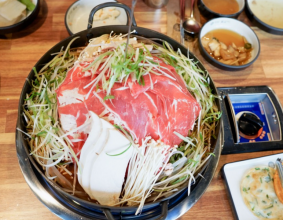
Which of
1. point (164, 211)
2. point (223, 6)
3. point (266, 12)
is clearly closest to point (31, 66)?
point (164, 211)

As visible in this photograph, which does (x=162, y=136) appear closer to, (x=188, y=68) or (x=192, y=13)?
(x=188, y=68)

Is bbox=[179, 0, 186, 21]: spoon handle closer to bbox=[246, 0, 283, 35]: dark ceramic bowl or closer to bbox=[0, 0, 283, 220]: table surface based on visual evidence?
bbox=[0, 0, 283, 220]: table surface

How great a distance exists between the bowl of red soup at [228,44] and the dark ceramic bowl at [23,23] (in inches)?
49.1

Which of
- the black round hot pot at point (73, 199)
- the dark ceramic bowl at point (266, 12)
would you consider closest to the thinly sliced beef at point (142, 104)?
the black round hot pot at point (73, 199)

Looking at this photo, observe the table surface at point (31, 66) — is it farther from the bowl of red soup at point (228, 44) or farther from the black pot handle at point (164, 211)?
the black pot handle at point (164, 211)

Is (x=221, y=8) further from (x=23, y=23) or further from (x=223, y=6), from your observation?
(x=23, y=23)

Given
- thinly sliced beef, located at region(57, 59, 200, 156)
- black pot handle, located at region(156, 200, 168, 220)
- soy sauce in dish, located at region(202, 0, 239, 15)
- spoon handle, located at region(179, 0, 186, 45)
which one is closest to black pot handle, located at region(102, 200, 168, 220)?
black pot handle, located at region(156, 200, 168, 220)

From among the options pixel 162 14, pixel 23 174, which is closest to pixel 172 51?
pixel 162 14

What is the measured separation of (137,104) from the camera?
129cm

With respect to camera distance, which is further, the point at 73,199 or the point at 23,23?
the point at 23,23

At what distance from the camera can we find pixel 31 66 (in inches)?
74.2

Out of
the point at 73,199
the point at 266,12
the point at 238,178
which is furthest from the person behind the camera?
the point at 266,12

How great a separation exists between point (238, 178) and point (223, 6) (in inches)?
55.5

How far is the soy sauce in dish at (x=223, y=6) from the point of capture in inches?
84.7
